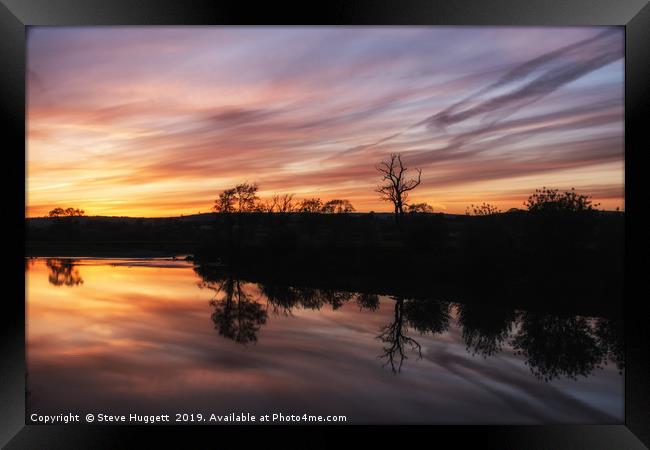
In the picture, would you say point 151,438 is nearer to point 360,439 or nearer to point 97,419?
point 97,419

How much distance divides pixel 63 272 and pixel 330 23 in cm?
1706

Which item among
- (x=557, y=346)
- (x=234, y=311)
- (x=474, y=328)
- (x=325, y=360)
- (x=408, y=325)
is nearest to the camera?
(x=325, y=360)

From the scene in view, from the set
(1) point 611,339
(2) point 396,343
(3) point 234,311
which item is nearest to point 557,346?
(1) point 611,339

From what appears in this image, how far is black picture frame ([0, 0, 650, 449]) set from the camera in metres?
3.52

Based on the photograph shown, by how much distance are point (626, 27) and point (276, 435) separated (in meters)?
4.38

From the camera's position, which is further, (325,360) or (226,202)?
(226,202)

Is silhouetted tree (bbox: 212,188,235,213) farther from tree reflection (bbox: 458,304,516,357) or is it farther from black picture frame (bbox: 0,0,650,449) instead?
black picture frame (bbox: 0,0,650,449)

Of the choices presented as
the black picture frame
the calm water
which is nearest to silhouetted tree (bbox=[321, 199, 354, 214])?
the calm water

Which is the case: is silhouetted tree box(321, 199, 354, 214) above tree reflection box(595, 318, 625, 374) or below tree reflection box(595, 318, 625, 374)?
above

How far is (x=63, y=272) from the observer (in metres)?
16.9

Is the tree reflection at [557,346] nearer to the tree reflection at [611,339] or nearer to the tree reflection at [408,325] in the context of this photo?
the tree reflection at [611,339]

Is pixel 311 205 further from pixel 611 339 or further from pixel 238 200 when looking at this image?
pixel 611 339

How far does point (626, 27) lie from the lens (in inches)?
142

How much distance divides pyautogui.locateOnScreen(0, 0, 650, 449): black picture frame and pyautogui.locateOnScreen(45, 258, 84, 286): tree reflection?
11843 mm
